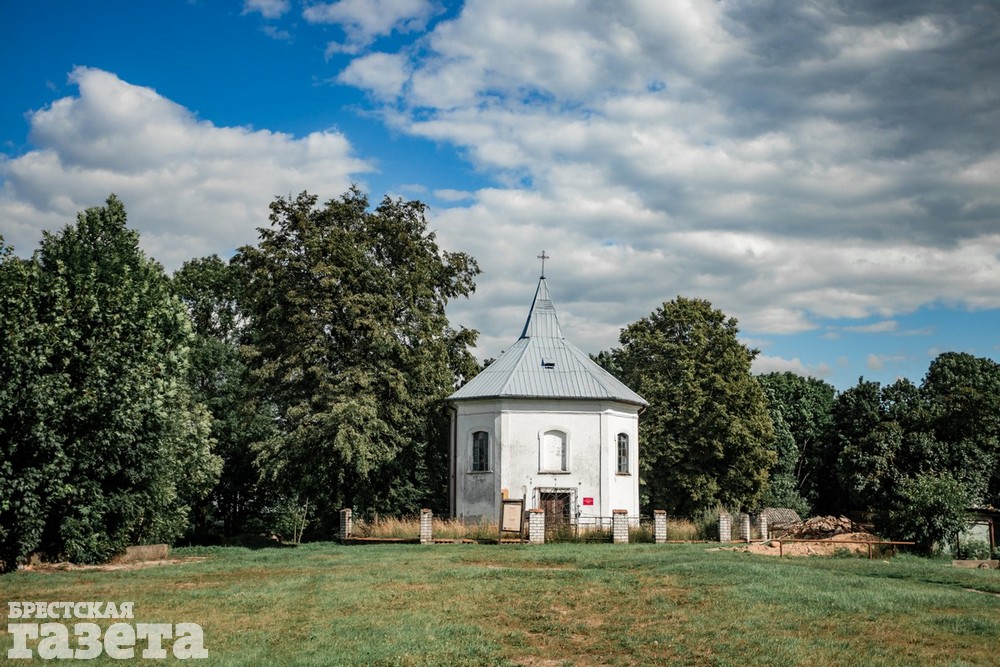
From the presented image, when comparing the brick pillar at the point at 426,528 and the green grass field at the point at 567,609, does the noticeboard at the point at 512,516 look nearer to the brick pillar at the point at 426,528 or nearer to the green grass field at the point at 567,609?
the brick pillar at the point at 426,528

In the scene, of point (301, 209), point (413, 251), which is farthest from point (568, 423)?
point (301, 209)

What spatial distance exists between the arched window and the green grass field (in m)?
13.5

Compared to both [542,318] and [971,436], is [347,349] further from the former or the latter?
[971,436]

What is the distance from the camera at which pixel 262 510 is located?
1826 inches

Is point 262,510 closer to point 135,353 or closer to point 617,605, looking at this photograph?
point 135,353

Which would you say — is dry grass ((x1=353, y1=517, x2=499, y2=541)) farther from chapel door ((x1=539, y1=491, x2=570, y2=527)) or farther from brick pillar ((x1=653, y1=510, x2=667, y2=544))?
brick pillar ((x1=653, y1=510, x2=667, y2=544))

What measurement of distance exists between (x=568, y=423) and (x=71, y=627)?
82.2 ft

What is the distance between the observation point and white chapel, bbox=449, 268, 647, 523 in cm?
3544


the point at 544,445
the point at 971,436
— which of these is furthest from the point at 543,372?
the point at 971,436

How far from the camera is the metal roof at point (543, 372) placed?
3647 cm

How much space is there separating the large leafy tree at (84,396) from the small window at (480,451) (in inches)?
510

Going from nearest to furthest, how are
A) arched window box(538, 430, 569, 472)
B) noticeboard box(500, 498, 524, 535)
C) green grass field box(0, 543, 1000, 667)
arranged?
green grass field box(0, 543, 1000, 667) < noticeboard box(500, 498, 524, 535) < arched window box(538, 430, 569, 472)

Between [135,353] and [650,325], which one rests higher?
[650,325]

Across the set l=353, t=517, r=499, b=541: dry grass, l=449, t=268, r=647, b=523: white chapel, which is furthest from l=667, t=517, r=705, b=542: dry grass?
l=353, t=517, r=499, b=541: dry grass
